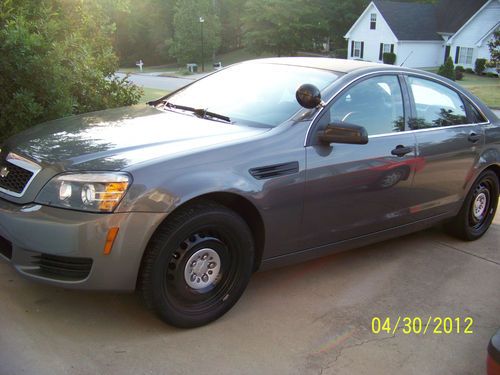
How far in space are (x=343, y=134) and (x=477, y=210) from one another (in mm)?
2367

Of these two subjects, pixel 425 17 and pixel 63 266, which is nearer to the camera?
pixel 63 266

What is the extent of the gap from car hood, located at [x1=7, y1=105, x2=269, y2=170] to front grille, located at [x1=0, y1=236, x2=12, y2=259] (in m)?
0.51

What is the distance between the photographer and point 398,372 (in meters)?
3.03

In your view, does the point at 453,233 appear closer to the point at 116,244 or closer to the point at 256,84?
the point at 256,84

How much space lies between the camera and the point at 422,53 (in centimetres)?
4516

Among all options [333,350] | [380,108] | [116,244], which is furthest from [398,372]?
[380,108]

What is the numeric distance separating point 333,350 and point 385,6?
4640 cm

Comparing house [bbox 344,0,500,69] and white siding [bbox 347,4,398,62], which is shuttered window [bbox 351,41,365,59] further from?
white siding [bbox 347,4,398,62]

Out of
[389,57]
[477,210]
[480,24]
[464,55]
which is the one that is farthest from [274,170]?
[480,24]

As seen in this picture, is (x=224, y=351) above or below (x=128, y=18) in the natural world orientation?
below

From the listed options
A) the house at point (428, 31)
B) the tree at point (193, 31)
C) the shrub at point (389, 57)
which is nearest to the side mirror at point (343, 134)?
the shrub at point (389, 57)

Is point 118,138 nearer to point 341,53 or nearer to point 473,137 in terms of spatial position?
point 473,137

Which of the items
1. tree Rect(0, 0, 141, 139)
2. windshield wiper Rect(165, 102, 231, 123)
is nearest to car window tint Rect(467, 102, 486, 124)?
windshield wiper Rect(165, 102, 231, 123)
